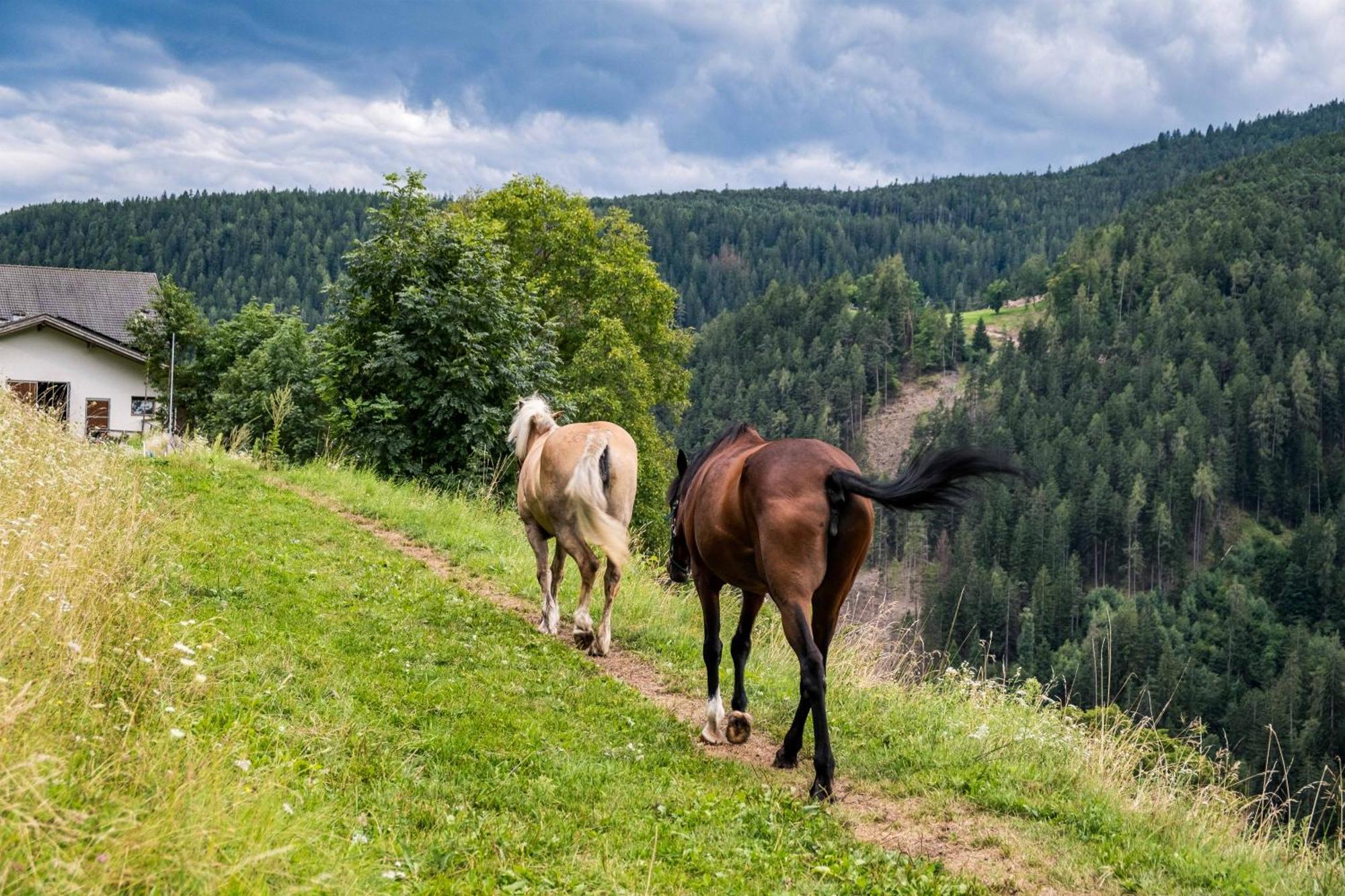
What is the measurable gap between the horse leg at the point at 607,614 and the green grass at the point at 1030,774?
0.45 m

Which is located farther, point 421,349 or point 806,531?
point 421,349

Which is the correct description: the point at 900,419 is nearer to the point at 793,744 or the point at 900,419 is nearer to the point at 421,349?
the point at 421,349

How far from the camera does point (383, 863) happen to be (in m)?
3.60

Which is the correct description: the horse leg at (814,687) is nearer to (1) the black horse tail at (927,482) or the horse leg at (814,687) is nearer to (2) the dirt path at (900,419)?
(1) the black horse tail at (927,482)

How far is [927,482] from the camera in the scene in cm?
563

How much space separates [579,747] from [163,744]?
109 inches

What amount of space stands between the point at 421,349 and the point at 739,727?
14385 millimetres

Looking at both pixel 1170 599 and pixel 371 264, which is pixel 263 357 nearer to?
pixel 371 264

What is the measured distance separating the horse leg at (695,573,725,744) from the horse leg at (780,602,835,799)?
0.94m

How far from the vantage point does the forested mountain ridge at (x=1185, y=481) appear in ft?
317

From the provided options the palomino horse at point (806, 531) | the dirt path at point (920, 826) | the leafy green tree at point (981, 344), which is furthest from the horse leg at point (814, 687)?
the leafy green tree at point (981, 344)

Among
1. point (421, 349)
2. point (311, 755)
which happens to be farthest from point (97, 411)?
point (311, 755)

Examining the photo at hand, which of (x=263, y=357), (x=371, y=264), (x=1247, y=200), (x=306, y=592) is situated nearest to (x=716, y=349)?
(x=1247, y=200)

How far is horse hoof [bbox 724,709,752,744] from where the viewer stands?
585 cm
